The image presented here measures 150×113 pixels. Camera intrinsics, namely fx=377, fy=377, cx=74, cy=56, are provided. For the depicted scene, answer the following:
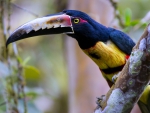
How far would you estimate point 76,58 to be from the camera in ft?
10.1

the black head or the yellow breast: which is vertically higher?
the black head

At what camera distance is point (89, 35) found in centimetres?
177

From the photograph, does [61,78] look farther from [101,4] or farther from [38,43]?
[101,4]

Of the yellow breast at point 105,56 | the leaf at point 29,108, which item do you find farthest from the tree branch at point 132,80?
the leaf at point 29,108

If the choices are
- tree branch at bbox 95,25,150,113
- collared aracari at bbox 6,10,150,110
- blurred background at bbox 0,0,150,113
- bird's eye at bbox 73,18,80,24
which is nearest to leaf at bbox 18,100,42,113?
blurred background at bbox 0,0,150,113

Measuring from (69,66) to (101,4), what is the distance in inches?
23.2

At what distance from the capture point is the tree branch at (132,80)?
1.28 meters

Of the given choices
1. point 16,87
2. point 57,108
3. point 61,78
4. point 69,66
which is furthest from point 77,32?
point 61,78

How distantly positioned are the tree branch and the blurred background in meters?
0.74

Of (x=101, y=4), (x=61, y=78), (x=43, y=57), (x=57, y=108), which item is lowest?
(x=57, y=108)

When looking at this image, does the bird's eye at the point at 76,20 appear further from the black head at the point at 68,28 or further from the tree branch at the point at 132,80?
the tree branch at the point at 132,80

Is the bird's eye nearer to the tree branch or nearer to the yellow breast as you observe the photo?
the yellow breast

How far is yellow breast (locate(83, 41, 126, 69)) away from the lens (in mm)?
1771

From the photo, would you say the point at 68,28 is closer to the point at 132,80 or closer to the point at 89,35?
the point at 89,35
